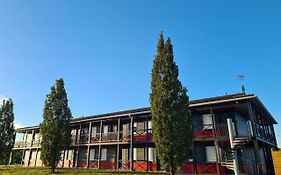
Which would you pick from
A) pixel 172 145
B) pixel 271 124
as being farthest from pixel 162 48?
pixel 271 124

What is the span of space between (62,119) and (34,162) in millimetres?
17764

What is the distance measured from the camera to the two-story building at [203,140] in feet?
67.2

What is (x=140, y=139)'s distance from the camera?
1061 inches

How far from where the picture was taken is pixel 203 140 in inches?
850

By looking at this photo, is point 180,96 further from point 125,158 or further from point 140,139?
point 125,158

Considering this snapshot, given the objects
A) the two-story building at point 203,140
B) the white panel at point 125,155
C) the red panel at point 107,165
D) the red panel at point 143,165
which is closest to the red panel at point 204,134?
the two-story building at point 203,140

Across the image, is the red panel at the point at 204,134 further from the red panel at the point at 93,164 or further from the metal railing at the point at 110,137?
the red panel at the point at 93,164

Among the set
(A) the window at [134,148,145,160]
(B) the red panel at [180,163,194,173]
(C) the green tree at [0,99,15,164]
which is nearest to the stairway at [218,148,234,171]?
(B) the red panel at [180,163,194,173]

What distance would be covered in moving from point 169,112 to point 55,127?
42.1 ft

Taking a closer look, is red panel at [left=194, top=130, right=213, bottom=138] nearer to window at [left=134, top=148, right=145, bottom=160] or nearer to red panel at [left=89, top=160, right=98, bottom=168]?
window at [left=134, top=148, right=145, bottom=160]

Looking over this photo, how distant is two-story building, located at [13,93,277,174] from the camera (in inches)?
806

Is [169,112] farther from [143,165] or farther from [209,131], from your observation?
[143,165]

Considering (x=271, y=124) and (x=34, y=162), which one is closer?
(x=271, y=124)

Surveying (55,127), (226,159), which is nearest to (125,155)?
(55,127)
